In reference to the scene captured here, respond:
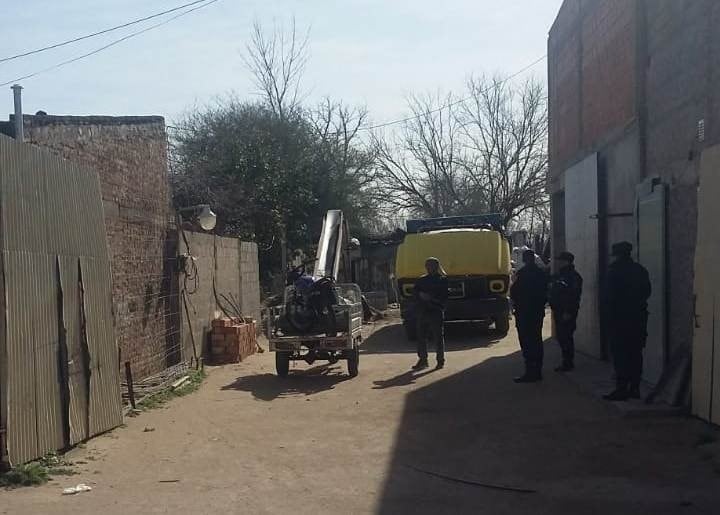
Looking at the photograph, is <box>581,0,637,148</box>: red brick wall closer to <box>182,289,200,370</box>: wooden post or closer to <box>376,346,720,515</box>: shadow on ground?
<box>376,346,720,515</box>: shadow on ground

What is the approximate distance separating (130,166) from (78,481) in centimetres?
609

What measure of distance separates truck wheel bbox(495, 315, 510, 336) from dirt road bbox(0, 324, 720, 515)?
6191 mm

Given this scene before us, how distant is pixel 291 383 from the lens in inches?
472

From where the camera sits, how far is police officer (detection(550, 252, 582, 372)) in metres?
11.3

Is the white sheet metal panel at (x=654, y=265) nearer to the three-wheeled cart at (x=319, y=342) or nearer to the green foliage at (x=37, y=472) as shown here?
the three-wheeled cart at (x=319, y=342)

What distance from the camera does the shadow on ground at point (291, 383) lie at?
1118 cm

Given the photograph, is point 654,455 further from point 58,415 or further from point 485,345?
point 485,345

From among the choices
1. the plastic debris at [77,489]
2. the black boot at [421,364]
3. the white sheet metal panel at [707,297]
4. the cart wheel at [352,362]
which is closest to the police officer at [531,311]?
the black boot at [421,364]

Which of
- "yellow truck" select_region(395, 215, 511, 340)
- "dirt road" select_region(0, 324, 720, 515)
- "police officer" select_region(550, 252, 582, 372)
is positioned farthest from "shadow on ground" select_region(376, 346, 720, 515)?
"yellow truck" select_region(395, 215, 511, 340)

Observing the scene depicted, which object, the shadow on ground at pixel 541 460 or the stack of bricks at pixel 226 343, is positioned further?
the stack of bricks at pixel 226 343

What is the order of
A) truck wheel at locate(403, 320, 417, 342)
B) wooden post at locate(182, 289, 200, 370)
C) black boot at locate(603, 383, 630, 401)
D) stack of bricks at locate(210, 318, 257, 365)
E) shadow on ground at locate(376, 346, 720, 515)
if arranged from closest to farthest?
1. shadow on ground at locate(376, 346, 720, 515)
2. black boot at locate(603, 383, 630, 401)
3. wooden post at locate(182, 289, 200, 370)
4. stack of bricks at locate(210, 318, 257, 365)
5. truck wheel at locate(403, 320, 417, 342)

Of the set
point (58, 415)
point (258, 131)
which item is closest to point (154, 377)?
point (58, 415)

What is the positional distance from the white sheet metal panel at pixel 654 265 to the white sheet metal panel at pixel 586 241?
6.90ft

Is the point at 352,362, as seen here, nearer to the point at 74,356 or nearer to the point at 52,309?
the point at 74,356
